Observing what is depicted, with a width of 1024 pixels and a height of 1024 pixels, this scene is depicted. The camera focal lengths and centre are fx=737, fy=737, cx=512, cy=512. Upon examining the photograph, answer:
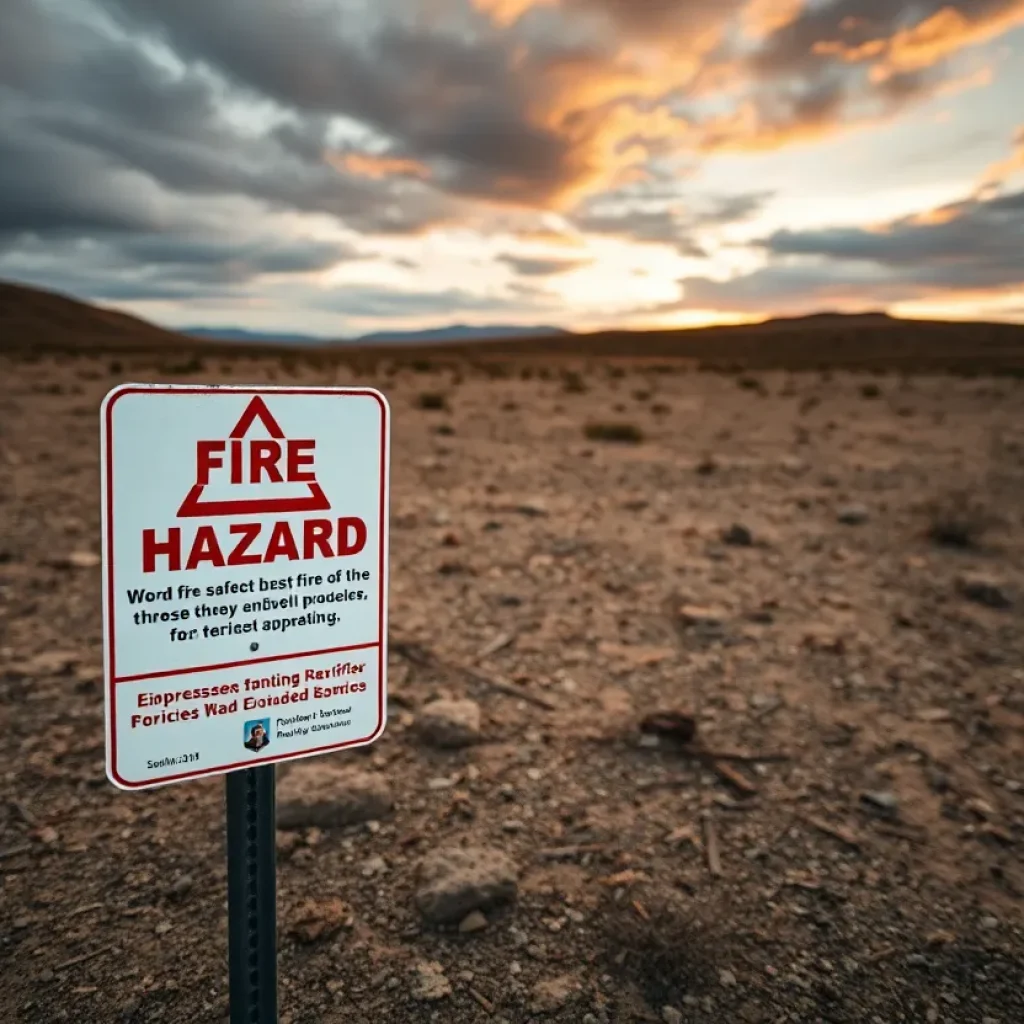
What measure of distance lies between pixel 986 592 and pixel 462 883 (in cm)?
443

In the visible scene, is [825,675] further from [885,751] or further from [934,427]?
[934,427]

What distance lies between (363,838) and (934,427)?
47.8ft

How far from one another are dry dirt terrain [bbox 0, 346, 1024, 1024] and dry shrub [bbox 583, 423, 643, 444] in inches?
215

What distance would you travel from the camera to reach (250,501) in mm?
1345

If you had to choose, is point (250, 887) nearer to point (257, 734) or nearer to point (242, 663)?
point (257, 734)

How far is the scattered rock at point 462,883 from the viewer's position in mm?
2352

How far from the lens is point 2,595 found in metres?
4.68

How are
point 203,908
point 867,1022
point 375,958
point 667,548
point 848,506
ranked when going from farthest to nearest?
point 848,506 < point 667,548 < point 203,908 < point 375,958 < point 867,1022

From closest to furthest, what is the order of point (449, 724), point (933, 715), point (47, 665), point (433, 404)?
point (449, 724)
point (933, 715)
point (47, 665)
point (433, 404)

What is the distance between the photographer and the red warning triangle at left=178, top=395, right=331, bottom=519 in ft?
4.22

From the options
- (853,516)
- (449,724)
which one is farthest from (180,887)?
(853,516)

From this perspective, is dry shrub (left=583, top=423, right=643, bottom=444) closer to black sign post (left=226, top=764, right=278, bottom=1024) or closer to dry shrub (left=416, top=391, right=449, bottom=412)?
dry shrub (left=416, top=391, right=449, bottom=412)

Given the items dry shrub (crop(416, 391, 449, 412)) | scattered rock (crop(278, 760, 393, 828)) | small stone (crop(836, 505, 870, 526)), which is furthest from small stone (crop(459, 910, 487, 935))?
dry shrub (crop(416, 391, 449, 412))

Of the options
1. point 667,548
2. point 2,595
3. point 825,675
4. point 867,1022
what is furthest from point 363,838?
point 667,548
